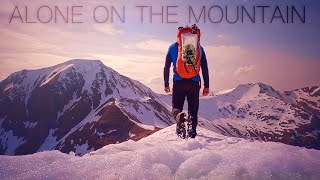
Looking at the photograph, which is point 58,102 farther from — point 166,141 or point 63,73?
point 166,141

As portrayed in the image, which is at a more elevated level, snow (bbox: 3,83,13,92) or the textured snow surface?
the textured snow surface

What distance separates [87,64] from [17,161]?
455 feet

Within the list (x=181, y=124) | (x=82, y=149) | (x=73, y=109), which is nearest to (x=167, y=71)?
(x=181, y=124)

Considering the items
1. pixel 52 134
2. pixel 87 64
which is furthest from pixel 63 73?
pixel 52 134

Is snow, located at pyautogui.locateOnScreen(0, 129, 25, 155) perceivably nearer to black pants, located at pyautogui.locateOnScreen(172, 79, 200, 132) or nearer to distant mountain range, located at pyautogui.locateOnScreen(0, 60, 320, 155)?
distant mountain range, located at pyautogui.locateOnScreen(0, 60, 320, 155)

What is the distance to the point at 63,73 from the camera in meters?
131

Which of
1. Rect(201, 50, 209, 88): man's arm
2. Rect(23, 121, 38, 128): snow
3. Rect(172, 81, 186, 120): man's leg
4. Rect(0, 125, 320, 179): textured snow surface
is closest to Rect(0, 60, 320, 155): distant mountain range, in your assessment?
Rect(23, 121, 38, 128): snow

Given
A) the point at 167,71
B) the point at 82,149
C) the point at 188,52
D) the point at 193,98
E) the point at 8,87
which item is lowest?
the point at 82,149

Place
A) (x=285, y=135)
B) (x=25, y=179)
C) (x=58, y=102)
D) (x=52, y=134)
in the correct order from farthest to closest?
(x=285, y=135) → (x=58, y=102) → (x=52, y=134) → (x=25, y=179)

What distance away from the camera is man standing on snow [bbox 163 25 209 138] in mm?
6320

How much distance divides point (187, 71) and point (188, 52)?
0.31 m

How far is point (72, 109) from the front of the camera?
4358 inches

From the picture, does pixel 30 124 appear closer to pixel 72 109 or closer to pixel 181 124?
pixel 72 109

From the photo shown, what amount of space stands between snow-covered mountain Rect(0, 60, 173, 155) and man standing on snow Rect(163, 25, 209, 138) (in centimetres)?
6225
